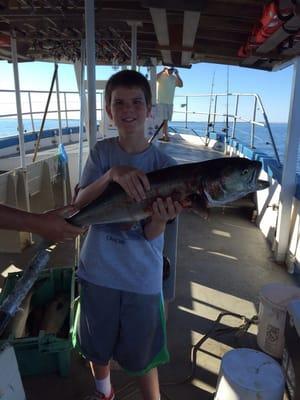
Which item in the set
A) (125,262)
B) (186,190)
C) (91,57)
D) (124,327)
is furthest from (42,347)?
(91,57)

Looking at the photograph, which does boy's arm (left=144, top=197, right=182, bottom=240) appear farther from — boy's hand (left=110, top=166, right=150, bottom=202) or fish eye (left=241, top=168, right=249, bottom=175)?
fish eye (left=241, top=168, right=249, bottom=175)

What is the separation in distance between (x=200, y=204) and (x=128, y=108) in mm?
611

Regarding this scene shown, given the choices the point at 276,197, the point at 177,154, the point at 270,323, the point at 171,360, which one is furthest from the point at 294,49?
the point at 177,154

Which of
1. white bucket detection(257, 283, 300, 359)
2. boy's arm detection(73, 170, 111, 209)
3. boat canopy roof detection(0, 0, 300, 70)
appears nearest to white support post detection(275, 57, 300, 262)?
boat canopy roof detection(0, 0, 300, 70)

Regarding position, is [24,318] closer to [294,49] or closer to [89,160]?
[89,160]

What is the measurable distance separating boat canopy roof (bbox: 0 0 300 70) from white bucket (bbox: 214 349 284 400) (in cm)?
238

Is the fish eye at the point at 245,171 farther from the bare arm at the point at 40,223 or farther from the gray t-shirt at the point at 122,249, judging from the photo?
the bare arm at the point at 40,223

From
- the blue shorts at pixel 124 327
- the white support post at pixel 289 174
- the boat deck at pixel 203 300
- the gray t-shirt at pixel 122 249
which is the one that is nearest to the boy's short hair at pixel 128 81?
the gray t-shirt at pixel 122 249

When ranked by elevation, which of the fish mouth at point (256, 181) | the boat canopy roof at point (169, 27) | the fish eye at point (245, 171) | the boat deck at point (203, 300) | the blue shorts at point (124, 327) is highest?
the boat canopy roof at point (169, 27)

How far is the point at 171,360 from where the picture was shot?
2760mm

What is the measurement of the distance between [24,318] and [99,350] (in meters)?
1.00

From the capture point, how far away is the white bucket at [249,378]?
1.88m

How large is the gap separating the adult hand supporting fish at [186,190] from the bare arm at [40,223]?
0.16ft

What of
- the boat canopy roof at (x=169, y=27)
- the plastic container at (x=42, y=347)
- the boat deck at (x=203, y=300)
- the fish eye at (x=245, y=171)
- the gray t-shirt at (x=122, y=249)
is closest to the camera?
the fish eye at (x=245, y=171)
